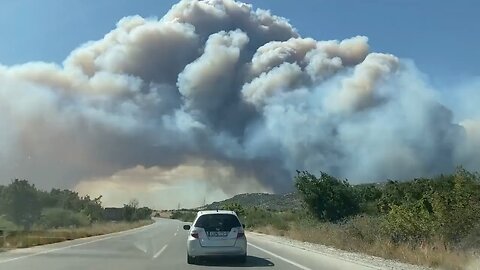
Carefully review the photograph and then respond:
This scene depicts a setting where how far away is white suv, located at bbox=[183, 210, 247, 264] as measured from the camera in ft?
73.8

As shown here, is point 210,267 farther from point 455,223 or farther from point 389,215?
point 389,215

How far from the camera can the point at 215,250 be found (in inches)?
885

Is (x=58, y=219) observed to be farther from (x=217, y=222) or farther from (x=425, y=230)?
(x=217, y=222)

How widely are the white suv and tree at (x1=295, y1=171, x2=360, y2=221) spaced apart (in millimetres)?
40344

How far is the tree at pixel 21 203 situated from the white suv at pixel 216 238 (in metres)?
56.5

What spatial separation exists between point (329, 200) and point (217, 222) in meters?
41.4

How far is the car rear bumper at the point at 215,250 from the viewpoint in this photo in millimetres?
22422

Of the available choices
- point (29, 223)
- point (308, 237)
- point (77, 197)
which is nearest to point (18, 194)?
point (29, 223)

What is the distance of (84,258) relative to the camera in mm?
25359

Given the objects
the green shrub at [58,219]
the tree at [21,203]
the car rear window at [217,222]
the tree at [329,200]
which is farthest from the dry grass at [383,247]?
the tree at [21,203]

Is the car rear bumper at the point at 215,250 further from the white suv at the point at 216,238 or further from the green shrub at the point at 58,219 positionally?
the green shrub at the point at 58,219

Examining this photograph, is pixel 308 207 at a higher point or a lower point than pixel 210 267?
higher

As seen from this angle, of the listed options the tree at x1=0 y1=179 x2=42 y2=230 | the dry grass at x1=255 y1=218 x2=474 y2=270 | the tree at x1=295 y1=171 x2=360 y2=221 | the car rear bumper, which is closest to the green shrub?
the tree at x1=0 y1=179 x2=42 y2=230

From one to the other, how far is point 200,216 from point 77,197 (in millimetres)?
95592
